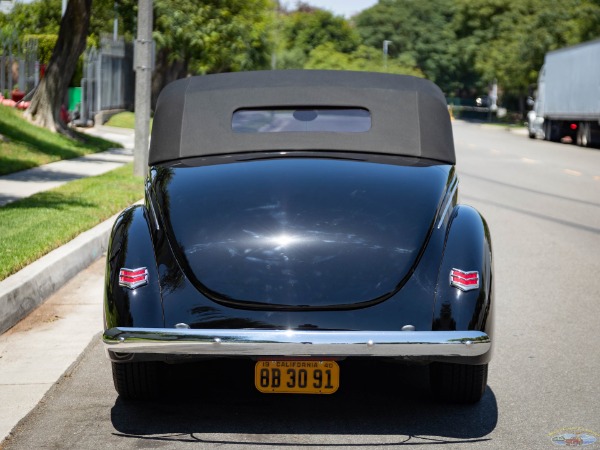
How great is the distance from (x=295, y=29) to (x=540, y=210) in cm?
10192

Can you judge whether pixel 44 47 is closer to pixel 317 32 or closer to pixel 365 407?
pixel 365 407

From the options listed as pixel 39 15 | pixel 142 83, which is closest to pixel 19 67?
pixel 142 83

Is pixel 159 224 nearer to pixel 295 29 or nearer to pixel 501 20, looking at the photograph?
pixel 501 20

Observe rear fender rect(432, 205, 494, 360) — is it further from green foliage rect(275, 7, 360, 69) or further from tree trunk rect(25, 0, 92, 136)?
green foliage rect(275, 7, 360, 69)

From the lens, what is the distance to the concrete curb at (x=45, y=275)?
729 cm

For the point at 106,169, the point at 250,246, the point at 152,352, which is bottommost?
the point at 106,169

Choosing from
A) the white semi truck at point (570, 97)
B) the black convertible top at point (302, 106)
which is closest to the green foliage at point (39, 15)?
the white semi truck at point (570, 97)

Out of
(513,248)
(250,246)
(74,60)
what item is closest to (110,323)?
(250,246)

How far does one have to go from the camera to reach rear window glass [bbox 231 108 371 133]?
6371 millimetres

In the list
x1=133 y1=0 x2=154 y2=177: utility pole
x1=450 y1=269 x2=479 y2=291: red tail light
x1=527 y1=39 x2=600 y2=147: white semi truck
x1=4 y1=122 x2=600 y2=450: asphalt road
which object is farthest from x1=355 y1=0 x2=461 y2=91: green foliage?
x1=450 y1=269 x2=479 y2=291: red tail light

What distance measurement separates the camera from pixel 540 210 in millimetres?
15586

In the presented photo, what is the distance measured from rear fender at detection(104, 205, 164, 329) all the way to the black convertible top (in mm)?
857

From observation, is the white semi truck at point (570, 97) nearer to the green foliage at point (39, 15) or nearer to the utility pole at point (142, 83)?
the green foliage at point (39, 15)

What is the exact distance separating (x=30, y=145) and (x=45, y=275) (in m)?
13.0
